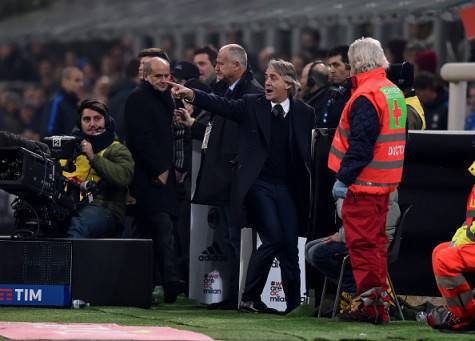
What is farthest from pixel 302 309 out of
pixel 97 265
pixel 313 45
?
pixel 313 45

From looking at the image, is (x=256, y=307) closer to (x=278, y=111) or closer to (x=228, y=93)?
(x=278, y=111)

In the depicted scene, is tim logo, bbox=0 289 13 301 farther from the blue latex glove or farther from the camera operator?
the blue latex glove

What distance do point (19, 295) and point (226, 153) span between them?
6.82ft

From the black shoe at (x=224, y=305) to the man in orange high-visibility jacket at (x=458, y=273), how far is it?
9.05 ft

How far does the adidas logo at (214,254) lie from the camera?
14.6 metres

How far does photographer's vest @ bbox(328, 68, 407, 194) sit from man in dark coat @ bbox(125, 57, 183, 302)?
8.83 feet

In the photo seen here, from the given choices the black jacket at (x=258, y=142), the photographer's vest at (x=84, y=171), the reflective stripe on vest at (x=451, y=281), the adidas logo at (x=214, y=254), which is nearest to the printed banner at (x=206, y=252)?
the adidas logo at (x=214, y=254)

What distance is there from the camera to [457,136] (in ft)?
43.7

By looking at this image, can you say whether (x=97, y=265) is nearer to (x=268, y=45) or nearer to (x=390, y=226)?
(x=390, y=226)

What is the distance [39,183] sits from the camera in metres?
13.4

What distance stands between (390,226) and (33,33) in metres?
23.8

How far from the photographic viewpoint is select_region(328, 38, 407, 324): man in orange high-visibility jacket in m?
12.2

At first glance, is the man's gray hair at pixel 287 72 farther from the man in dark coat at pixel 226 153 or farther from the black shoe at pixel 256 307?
the black shoe at pixel 256 307

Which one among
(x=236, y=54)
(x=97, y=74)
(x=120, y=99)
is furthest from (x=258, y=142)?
(x=97, y=74)
